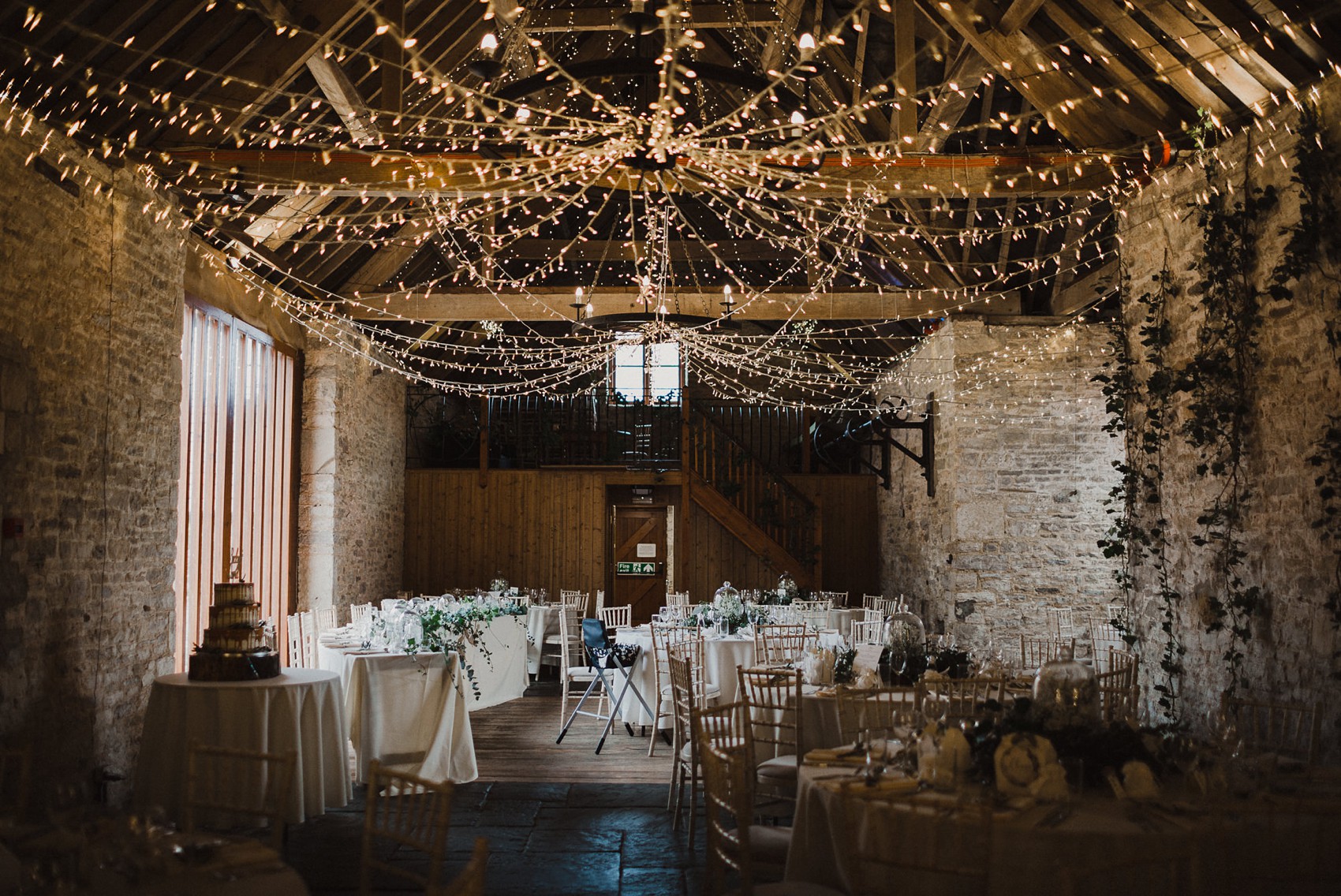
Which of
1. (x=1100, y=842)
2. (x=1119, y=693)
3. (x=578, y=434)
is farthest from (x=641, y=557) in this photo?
(x=1100, y=842)

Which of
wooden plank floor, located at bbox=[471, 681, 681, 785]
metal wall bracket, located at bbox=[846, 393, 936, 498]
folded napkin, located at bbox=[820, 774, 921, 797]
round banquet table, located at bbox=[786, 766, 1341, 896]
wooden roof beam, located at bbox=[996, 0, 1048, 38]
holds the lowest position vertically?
wooden plank floor, located at bbox=[471, 681, 681, 785]

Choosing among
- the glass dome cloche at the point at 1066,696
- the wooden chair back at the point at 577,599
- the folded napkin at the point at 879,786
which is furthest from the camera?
the wooden chair back at the point at 577,599

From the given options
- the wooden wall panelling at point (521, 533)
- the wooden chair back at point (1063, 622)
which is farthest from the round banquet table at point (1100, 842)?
the wooden wall panelling at point (521, 533)

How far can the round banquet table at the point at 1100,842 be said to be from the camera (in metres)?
2.91

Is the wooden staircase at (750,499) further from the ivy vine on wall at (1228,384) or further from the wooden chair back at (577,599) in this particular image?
the ivy vine on wall at (1228,384)

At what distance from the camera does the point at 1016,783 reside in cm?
324

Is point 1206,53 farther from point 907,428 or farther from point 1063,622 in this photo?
point 907,428

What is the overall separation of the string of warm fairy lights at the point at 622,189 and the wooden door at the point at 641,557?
91.9 inches

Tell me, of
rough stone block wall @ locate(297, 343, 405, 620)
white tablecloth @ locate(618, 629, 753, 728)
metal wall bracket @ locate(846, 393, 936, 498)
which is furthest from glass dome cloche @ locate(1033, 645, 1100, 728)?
rough stone block wall @ locate(297, 343, 405, 620)

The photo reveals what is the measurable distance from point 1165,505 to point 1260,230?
1806 mm

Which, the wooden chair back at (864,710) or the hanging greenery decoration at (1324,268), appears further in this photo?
the hanging greenery decoration at (1324,268)

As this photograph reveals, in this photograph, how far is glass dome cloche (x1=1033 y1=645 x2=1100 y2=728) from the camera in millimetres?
3598

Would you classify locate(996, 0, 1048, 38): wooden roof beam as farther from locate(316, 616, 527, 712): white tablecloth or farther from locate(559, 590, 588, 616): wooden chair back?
locate(559, 590, 588, 616): wooden chair back

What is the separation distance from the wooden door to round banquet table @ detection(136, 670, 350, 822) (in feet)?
30.2
